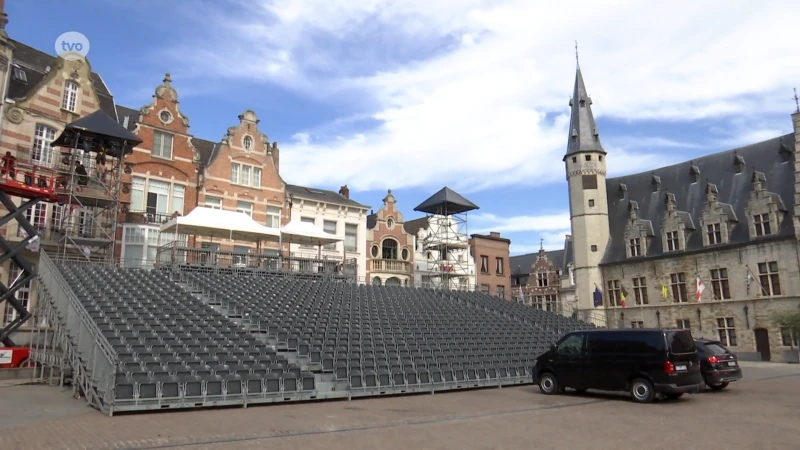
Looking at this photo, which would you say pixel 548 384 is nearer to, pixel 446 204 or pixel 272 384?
pixel 272 384

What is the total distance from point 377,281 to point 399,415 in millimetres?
24913

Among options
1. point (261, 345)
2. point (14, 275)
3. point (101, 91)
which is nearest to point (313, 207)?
point (101, 91)

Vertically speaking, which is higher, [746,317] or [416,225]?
[416,225]

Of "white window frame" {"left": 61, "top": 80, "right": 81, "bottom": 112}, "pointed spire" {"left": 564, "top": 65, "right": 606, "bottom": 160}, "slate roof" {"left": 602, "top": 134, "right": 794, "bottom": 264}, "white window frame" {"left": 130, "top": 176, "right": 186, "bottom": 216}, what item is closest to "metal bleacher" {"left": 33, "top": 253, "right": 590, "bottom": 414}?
"white window frame" {"left": 130, "top": 176, "right": 186, "bottom": 216}

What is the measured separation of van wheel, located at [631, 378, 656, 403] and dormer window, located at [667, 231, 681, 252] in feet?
93.4

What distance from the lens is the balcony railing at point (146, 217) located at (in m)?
26.8

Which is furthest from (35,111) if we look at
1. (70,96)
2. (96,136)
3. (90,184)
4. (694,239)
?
(694,239)

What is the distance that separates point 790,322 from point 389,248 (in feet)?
77.2

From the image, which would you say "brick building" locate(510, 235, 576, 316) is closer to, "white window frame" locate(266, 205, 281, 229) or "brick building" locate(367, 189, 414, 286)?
"brick building" locate(367, 189, 414, 286)

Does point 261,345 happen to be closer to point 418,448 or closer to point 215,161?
point 418,448

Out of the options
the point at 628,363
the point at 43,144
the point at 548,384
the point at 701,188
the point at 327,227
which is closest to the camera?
the point at 628,363

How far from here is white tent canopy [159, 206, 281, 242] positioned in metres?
23.7

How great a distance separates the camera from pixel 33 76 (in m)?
26.0

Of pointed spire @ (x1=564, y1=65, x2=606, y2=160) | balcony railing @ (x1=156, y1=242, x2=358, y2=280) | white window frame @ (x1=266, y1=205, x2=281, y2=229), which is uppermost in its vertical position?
pointed spire @ (x1=564, y1=65, x2=606, y2=160)
